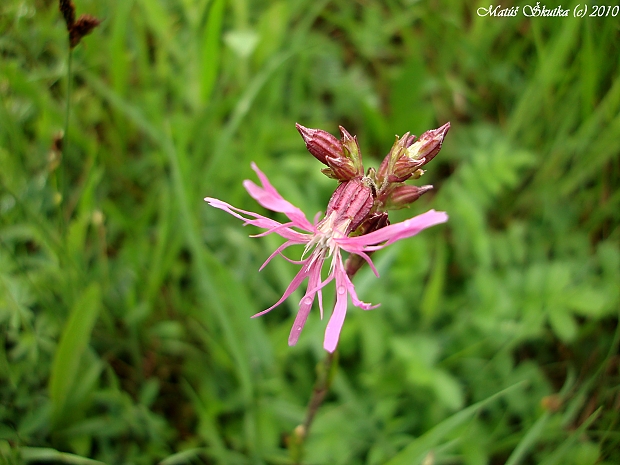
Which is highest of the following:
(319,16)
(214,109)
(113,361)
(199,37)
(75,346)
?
(319,16)

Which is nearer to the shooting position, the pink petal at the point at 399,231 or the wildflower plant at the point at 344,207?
the pink petal at the point at 399,231

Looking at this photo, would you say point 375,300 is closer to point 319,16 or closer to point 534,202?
point 534,202

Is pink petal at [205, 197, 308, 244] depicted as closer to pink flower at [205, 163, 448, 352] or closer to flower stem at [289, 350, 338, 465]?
pink flower at [205, 163, 448, 352]

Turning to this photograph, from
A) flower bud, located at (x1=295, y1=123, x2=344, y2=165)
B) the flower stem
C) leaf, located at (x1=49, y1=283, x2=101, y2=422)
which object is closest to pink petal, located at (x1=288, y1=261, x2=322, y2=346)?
the flower stem

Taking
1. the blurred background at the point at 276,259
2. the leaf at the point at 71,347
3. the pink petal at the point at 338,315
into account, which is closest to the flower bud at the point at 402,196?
the pink petal at the point at 338,315

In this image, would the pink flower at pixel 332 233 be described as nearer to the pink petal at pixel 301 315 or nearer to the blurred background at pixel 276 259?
the pink petal at pixel 301 315

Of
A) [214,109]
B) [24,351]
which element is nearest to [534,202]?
[214,109]
